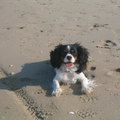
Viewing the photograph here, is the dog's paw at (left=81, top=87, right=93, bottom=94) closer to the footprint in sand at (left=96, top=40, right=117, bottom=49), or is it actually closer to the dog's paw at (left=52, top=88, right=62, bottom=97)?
the dog's paw at (left=52, top=88, right=62, bottom=97)

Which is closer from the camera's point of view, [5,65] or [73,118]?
[73,118]

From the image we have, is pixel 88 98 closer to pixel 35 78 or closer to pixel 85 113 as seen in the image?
pixel 85 113

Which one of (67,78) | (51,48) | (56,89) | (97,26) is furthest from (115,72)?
(97,26)

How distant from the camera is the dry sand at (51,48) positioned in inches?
113

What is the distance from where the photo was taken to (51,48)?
525 cm

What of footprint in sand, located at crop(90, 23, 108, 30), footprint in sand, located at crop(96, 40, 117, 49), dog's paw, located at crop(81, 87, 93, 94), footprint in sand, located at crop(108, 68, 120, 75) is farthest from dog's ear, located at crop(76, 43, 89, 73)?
footprint in sand, located at crop(90, 23, 108, 30)

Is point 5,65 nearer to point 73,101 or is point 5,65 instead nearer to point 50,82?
point 50,82

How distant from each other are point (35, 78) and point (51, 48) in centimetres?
166

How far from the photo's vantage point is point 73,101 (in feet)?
9.95

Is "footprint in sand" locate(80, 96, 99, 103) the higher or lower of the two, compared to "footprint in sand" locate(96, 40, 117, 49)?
lower

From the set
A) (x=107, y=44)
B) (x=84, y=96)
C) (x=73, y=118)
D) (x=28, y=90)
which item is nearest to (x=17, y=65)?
(x=28, y=90)

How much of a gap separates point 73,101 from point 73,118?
47 cm

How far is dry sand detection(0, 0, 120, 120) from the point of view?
9.43 feet

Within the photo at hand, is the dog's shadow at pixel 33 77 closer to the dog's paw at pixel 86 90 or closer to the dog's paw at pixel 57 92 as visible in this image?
the dog's paw at pixel 57 92
